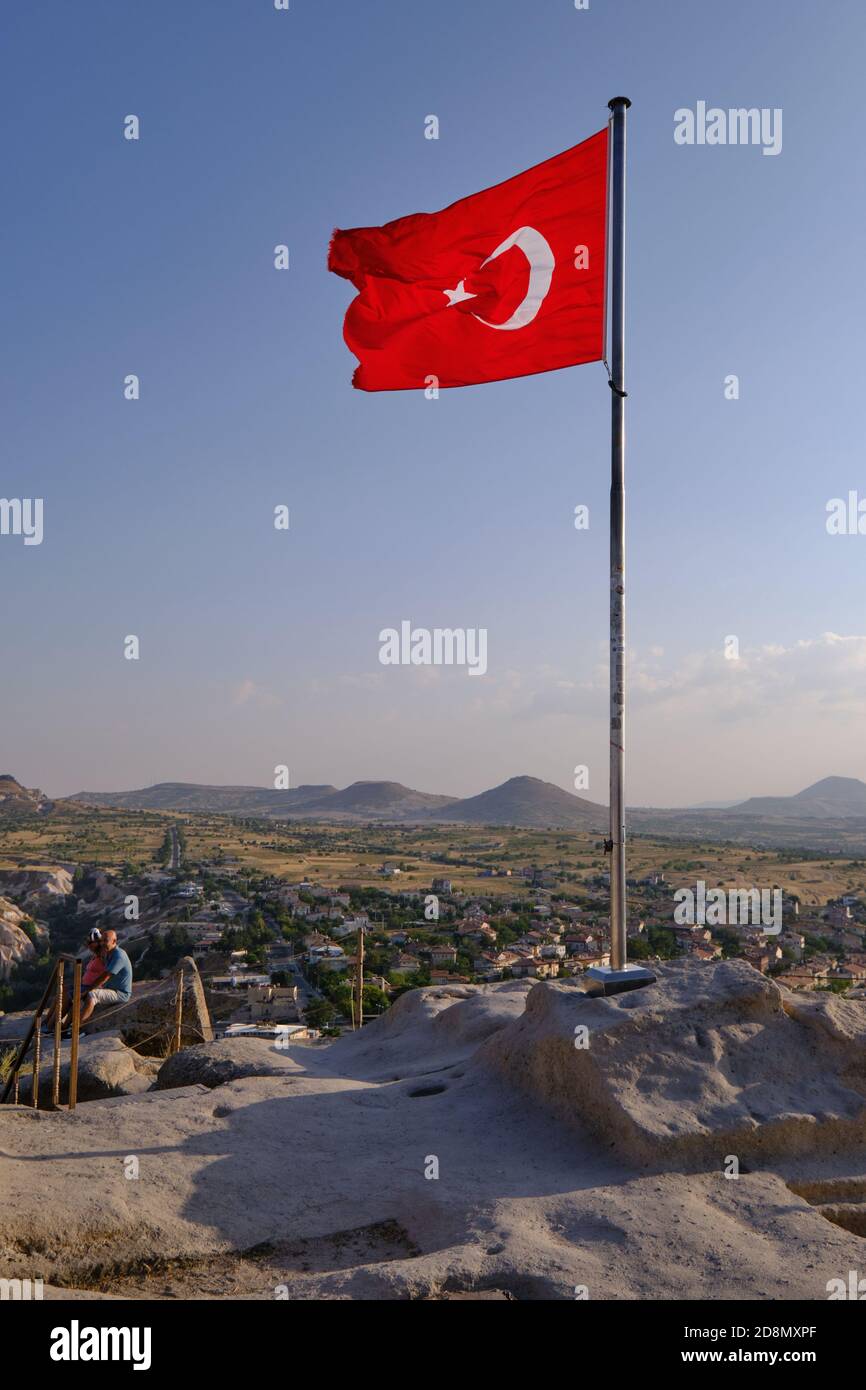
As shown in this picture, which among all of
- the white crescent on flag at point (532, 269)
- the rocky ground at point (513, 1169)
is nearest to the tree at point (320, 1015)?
the rocky ground at point (513, 1169)

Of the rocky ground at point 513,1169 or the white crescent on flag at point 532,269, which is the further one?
the white crescent on flag at point 532,269

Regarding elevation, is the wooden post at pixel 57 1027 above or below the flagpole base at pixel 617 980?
below

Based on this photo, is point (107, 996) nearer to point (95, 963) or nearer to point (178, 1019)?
point (95, 963)

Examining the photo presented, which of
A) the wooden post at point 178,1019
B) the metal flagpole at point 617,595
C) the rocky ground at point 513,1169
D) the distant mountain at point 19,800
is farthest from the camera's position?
the distant mountain at point 19,800

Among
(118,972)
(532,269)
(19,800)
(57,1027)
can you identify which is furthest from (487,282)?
(19,800)

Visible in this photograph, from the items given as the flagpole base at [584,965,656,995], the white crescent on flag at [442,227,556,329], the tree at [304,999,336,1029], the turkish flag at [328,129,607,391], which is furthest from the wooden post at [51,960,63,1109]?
the tree at [304,999,336,1029]

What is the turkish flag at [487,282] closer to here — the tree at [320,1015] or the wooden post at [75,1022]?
the wooden post at [75,1022]

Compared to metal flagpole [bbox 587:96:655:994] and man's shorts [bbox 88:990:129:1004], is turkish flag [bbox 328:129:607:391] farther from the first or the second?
man's shorts [bbox 88:990:129:1004]

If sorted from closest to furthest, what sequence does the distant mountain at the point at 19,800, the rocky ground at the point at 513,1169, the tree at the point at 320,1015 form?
the rocky ground at the point at 513,1169, the tree at the point at 320,1015, the distant mountain at the point at 19,800
